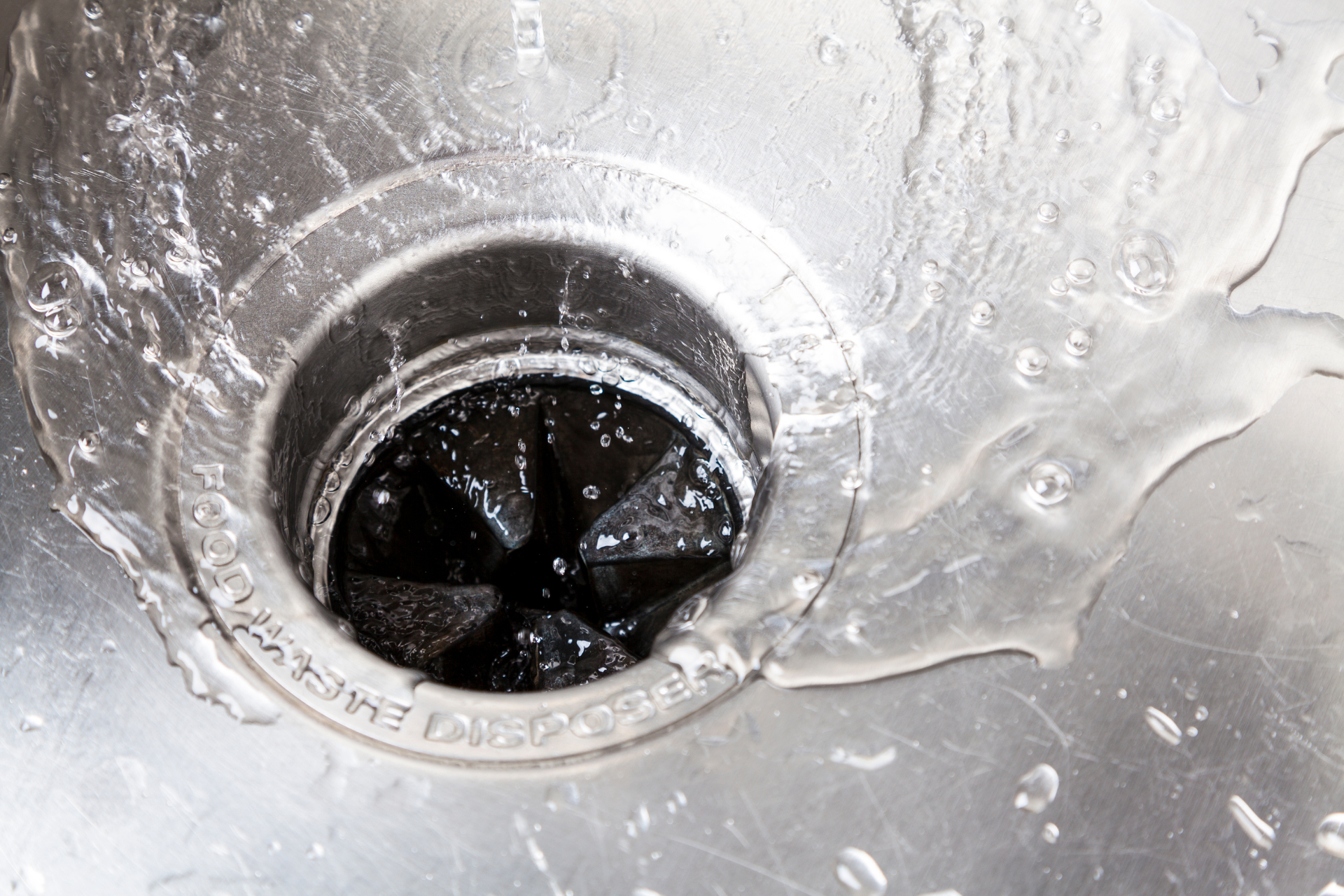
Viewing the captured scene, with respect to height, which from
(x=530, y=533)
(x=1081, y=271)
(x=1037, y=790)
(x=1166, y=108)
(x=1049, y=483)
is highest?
(x=1166, y=108)

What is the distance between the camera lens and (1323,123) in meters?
0.87

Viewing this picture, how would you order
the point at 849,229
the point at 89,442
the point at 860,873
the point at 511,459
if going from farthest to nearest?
the point at 511,459
the point at 849,229
the point at 89,442
the point at 860,873

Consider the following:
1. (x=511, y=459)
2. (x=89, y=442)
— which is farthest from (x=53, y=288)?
(x=511, y=459)

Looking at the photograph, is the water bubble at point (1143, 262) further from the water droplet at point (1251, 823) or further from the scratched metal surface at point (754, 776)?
the water droplet at point (1251, 823)

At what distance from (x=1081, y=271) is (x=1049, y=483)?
0.60 ft

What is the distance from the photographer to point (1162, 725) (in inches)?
26.2

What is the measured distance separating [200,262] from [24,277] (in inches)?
4.8

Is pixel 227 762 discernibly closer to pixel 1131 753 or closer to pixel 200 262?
pixel 200 262

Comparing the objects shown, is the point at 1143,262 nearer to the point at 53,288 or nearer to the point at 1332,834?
the point at 1332,834

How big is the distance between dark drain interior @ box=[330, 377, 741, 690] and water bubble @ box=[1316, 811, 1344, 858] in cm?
44

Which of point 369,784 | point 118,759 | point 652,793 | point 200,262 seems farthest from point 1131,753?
point 200,262

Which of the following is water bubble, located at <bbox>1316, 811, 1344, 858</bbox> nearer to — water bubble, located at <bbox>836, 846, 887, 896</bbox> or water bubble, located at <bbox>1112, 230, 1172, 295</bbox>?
water bubble, located at <bbox>836, 846, 887, 896</bbox>

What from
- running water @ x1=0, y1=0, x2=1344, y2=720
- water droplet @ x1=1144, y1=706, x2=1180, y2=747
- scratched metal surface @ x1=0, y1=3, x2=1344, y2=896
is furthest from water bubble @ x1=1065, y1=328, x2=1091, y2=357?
water droplet @ x1=1144, y1=706, x2=1180, y2=747

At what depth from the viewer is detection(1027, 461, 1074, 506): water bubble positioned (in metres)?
0.74
